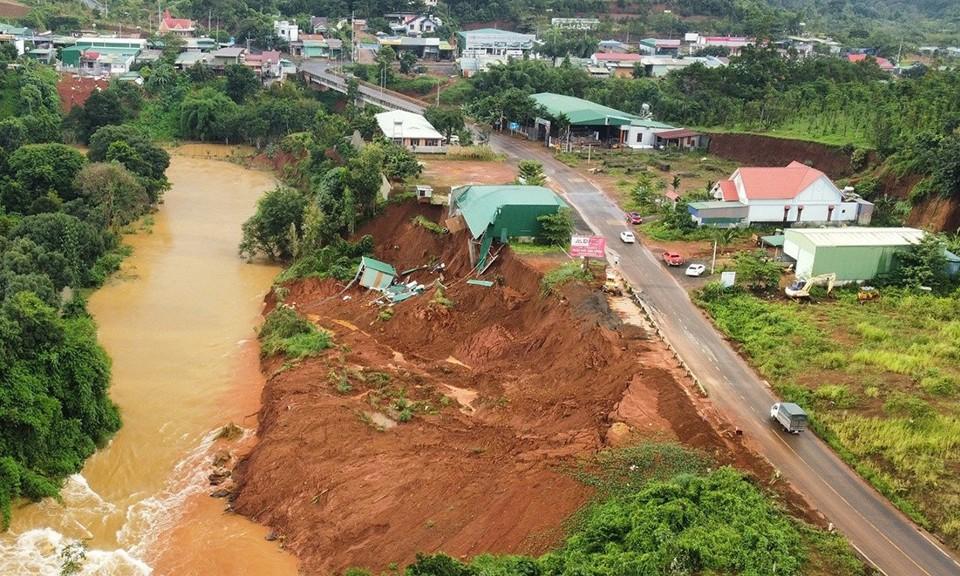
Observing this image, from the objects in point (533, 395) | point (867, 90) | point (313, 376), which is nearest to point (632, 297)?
point (533, 395)

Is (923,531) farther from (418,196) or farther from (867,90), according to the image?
(867,90)

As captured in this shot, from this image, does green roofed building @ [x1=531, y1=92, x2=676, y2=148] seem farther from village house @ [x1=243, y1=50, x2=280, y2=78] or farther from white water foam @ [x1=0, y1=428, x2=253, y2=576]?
white water foam @ [x1=0, y1=428, x2=253, y2=576]

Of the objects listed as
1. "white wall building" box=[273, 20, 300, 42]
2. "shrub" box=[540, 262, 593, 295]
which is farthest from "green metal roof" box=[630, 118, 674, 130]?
"white wall building" box=[273, 20, 300, 42]

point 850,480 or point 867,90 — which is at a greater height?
point 867,90

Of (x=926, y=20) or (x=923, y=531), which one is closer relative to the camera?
(x=923, y=531)

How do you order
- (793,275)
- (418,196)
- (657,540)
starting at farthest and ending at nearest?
(418,196) < (793,275) < (657,540)

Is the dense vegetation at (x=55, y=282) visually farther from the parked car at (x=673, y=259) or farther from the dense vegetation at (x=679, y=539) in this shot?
the parked car at (x=673, y=259)

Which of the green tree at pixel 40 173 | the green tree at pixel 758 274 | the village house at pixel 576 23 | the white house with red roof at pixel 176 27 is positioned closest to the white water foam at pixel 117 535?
the green tree at pixel 758 274
